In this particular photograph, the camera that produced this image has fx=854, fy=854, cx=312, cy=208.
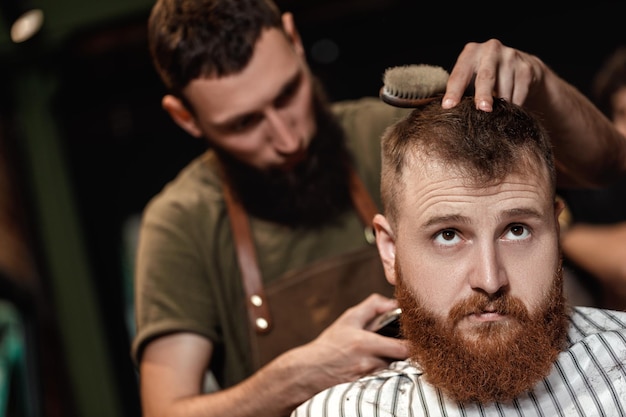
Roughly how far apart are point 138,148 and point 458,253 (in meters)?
2.14

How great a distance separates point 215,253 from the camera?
6.52ft

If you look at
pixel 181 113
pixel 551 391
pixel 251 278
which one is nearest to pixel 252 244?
pixel 251 278

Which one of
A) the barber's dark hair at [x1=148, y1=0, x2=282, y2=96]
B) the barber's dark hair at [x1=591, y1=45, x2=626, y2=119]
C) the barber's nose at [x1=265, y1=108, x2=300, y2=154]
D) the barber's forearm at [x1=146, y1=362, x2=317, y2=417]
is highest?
the barber's dark hair at [x1=148, y1=0, x2=282, y2=96]

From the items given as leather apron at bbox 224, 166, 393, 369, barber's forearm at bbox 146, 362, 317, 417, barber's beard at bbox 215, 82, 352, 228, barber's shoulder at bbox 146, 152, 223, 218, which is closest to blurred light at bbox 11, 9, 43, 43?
barber's shoulder at bbox 146, 152, 223, 218

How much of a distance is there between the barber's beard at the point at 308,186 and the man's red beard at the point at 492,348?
65cm

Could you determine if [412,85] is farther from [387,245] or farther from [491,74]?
[387,245]

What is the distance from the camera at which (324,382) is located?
1622 mm

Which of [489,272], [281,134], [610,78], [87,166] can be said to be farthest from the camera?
[87,166]

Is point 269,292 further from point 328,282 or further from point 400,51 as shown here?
point 400,51

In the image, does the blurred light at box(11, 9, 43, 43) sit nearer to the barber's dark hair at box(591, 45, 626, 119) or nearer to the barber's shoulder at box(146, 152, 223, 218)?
the barber's shoulder at box(146, 152, 223, 218)

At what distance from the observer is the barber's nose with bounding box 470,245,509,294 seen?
51.9 inches

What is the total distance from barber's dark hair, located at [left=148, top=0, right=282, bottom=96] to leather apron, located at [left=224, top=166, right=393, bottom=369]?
41cm

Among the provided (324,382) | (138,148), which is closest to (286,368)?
(324,382)

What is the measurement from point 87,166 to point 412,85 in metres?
2.36
